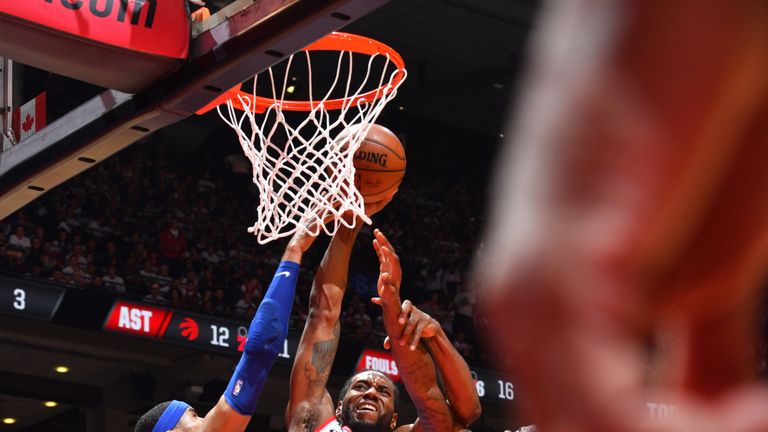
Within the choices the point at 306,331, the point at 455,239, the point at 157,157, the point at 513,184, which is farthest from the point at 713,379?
the point at 455,239

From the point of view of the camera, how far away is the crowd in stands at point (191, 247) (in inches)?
444

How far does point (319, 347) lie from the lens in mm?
4180

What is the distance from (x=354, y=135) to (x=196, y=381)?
8532mm

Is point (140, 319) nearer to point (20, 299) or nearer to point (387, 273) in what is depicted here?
point (20, 299)

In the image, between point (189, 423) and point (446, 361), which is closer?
point (189, 423)

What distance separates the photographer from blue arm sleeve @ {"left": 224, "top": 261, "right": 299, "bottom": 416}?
12.0 feet

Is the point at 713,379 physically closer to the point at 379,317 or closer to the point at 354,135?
the point at 354,135

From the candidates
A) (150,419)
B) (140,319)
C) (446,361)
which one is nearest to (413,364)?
(446,361)

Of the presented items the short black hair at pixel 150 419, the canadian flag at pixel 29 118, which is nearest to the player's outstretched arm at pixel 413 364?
the short black hair at pixel 150 419

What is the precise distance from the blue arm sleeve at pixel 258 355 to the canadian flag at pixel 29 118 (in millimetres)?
1120

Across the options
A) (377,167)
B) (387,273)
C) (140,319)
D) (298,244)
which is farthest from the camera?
(140,319)

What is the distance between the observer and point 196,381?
12.3m

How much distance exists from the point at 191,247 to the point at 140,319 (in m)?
2.34

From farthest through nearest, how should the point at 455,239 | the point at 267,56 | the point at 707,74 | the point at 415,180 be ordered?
the point at 415,180 → the point at 455,239 → the point at 267,56 → the point at 707,74
